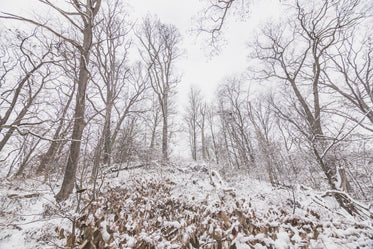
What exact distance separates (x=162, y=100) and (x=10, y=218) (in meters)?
8.81

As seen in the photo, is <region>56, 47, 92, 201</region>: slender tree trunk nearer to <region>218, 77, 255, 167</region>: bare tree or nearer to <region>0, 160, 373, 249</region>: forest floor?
<region>0, 160, 373, 249</region>: forest floor

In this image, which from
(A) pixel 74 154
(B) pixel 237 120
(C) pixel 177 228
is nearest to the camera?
(C) pixel 177 228

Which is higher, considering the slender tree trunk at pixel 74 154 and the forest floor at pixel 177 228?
the slender tree trunk at pixel 74 154

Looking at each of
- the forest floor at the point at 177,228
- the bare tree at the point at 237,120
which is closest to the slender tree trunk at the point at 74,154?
the forest floor at the point at 177,228

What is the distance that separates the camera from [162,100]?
1042 cm

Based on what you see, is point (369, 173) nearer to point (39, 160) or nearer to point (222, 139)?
point (222, 139)

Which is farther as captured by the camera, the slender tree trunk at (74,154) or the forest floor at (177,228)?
the slender tree trunk at (74,154)

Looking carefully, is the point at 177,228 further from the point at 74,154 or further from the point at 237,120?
the point at 237,120

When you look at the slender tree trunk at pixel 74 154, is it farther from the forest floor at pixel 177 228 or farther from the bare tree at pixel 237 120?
the bare tree at pixel 237 120

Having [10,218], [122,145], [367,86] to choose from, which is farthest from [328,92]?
[10,218]

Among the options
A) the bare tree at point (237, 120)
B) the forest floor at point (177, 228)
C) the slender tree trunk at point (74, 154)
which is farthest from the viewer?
the bare tree at point (237, 120)

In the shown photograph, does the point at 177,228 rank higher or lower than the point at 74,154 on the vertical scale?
lower

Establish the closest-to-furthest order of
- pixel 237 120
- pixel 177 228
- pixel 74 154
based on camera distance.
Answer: pixel 177 228, pixel 74 154, pixel 237 120

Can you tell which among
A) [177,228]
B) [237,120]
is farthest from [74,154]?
[237,120]
